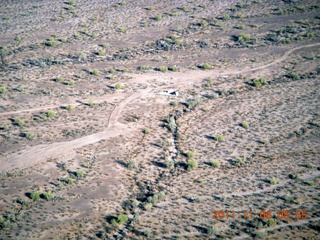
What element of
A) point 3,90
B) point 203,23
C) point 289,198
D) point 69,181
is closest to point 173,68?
point 203,23

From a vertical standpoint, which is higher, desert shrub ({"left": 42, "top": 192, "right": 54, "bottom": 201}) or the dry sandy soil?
the dry sandy soil

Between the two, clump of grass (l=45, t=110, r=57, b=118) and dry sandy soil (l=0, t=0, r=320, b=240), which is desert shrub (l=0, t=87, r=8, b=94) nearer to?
dry sandy soil (l=0, t=0, r=320, b=240)

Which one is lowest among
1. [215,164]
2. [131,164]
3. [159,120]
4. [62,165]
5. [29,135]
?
[62,165]

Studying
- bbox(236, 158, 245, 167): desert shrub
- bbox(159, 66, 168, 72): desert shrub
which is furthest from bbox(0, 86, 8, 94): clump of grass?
bbox(236, 158, 245, 167): desert shrub

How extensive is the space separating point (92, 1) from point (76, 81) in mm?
20544

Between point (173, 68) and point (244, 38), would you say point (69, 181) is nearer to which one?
point (173, 68)

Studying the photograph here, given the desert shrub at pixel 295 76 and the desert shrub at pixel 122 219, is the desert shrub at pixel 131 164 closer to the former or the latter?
the desert shrub at pixel 122 219

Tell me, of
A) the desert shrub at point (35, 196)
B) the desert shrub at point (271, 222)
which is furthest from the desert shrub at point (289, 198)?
the desert shrub at point (35, 196)

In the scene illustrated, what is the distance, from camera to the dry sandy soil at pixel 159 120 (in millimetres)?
20984
